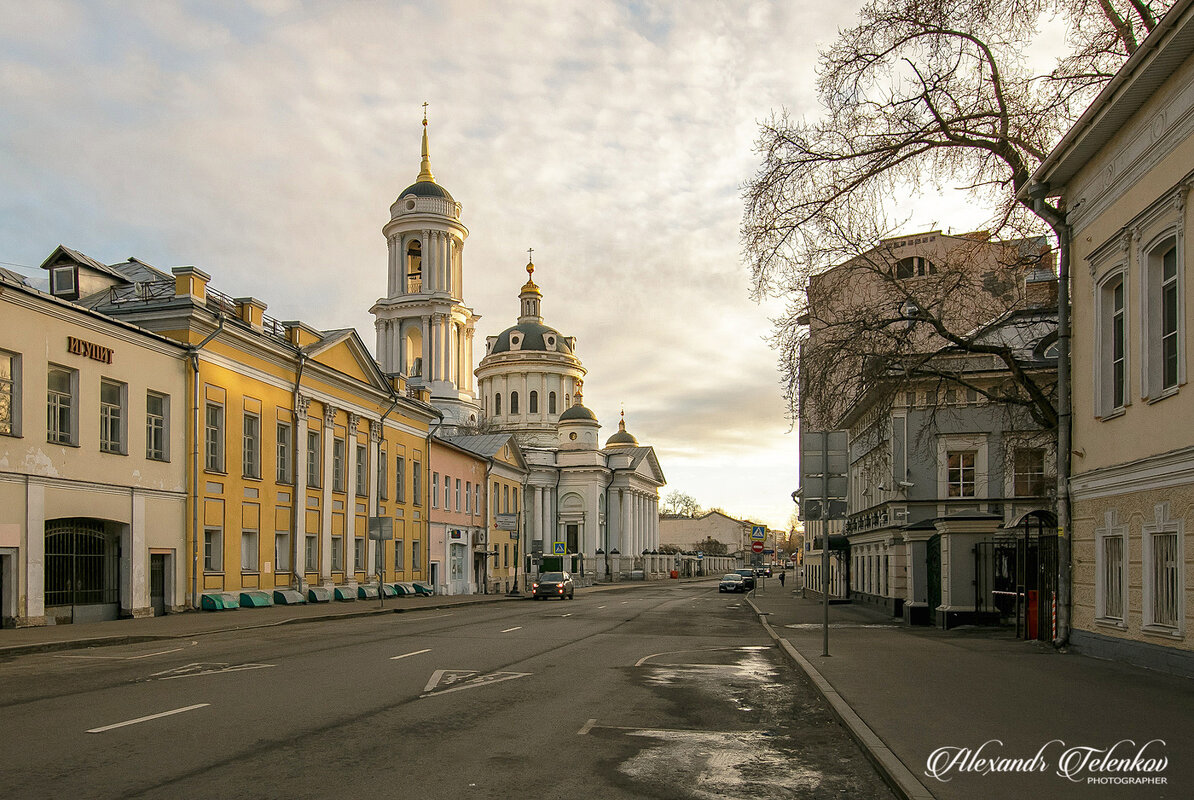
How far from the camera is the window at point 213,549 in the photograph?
31.5 metres

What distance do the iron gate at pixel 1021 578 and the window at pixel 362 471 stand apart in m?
26.8

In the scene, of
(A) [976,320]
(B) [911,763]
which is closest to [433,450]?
(A) [976,320]

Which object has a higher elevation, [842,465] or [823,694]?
[842,465]

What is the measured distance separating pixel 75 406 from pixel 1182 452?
23.2 m

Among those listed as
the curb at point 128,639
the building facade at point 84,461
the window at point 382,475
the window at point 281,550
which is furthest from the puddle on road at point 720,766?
the window at point 382,475

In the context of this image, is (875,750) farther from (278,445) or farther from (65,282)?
(278,445)

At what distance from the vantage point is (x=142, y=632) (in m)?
22.0

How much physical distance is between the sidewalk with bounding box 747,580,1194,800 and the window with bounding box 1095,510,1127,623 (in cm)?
83

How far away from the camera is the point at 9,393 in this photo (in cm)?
2334

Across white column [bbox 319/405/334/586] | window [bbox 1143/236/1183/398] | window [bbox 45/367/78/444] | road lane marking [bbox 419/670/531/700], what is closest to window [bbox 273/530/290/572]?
white column [bbox 319/405/334/586]

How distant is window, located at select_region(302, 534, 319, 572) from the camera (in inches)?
1500

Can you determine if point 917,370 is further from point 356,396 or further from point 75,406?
point 356,396

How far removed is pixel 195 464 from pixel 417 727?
23335 millimetres

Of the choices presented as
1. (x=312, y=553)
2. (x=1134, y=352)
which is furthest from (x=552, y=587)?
(x=1134, y=352)
